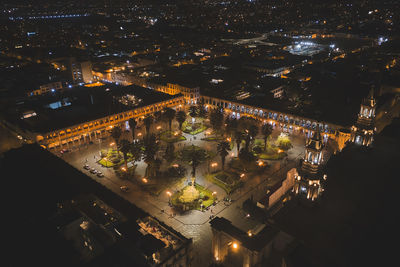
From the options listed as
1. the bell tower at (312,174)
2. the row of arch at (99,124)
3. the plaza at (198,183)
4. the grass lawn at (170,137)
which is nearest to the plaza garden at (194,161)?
the grass lawn at (170,137)

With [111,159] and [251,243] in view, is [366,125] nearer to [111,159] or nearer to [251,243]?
[251,243]

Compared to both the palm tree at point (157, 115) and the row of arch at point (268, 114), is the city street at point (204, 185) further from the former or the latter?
the palm tree at point (157, 115)

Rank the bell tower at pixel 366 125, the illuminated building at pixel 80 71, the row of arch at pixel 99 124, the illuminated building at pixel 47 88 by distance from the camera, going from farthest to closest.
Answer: the illuminated building at pixel 80 71
the illuminated building at pixel 47 88
the row of arch at pixel 99 124
the bell tower at pixel 366 125

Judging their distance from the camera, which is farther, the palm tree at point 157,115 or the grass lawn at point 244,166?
the palm tree at point 157,115

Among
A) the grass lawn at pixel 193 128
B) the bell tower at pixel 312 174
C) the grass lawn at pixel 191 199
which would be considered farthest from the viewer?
the grass lawn at pixel 193 128

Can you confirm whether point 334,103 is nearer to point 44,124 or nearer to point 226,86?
point 226,86

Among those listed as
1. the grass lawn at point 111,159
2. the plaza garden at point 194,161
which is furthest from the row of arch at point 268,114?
the grass lawn at point 111,159

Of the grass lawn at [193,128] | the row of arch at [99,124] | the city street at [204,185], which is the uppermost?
the row of arch at [99,124]

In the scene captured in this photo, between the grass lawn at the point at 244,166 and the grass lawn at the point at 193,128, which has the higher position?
the grass lawn at the point at 193,128
